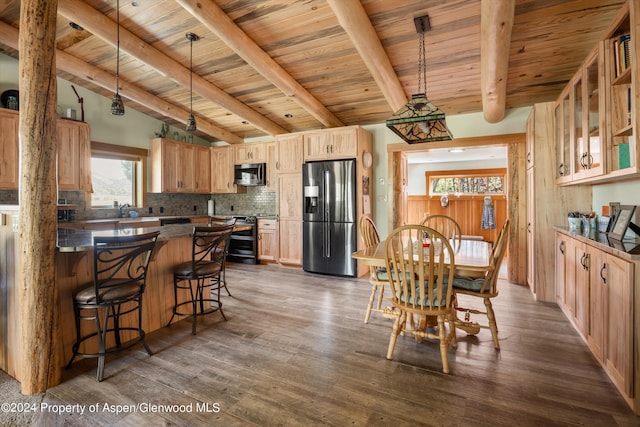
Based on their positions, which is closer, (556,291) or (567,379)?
(567,379)

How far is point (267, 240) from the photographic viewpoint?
18.6 ft

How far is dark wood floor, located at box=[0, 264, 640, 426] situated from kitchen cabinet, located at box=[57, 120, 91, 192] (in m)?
3.19

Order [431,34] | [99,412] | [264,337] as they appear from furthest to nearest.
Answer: [431,34], [264,337], [99,412]

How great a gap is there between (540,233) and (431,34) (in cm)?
257

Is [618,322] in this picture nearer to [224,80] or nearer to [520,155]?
[520,155]

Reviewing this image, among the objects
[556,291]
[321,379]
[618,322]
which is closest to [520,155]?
[556,291]

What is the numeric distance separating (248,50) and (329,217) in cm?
255

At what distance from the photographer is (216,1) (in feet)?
9.41

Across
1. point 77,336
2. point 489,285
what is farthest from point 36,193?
point 489,285

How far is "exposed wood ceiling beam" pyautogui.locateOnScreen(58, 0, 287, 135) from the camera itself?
3.03 m

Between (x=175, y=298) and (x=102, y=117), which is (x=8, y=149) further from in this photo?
(x=175, y=298)

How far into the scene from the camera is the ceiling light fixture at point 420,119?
2172 millimetres

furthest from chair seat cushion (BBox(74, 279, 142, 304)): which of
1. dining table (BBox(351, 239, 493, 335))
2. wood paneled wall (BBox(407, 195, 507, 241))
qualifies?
wood paneled wall (BBox(407, 195, 507, 241))

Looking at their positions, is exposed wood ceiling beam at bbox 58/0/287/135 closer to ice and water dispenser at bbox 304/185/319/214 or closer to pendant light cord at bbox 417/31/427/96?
ice and water dispenser at bbox 304/185/319/214
